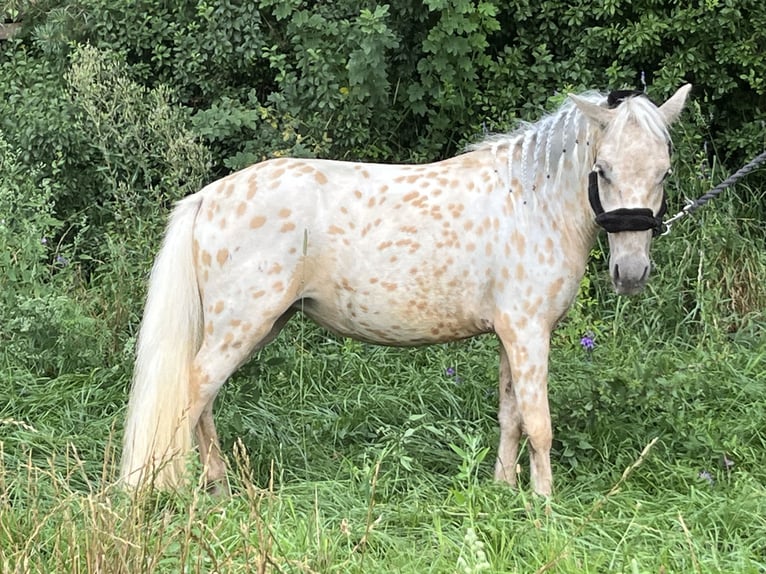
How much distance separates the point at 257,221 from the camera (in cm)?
372

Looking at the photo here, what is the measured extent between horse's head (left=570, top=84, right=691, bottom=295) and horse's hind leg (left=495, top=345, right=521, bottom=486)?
2.42ft

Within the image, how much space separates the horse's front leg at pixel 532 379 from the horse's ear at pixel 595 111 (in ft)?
2.73

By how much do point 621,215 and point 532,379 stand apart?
73 cm

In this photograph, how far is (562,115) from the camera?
377cm

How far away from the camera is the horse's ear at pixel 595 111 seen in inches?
136

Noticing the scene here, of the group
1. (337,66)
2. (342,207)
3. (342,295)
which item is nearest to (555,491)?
(342,295)

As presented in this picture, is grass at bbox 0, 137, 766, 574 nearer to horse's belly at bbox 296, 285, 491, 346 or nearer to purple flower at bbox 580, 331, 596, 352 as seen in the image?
purple flower at bbox 580, 331, 596, 352

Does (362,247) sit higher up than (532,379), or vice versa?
(362,247)

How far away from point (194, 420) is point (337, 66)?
317cm

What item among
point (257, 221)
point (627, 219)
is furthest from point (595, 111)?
point (257, 221)

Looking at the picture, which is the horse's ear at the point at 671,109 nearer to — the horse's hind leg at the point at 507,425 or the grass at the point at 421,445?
the horse's hind leg at the point at 507,425

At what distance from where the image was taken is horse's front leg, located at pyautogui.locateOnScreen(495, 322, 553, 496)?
3.64 m

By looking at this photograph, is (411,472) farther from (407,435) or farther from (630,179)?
(630,179)

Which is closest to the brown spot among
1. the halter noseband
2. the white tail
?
the white tail
